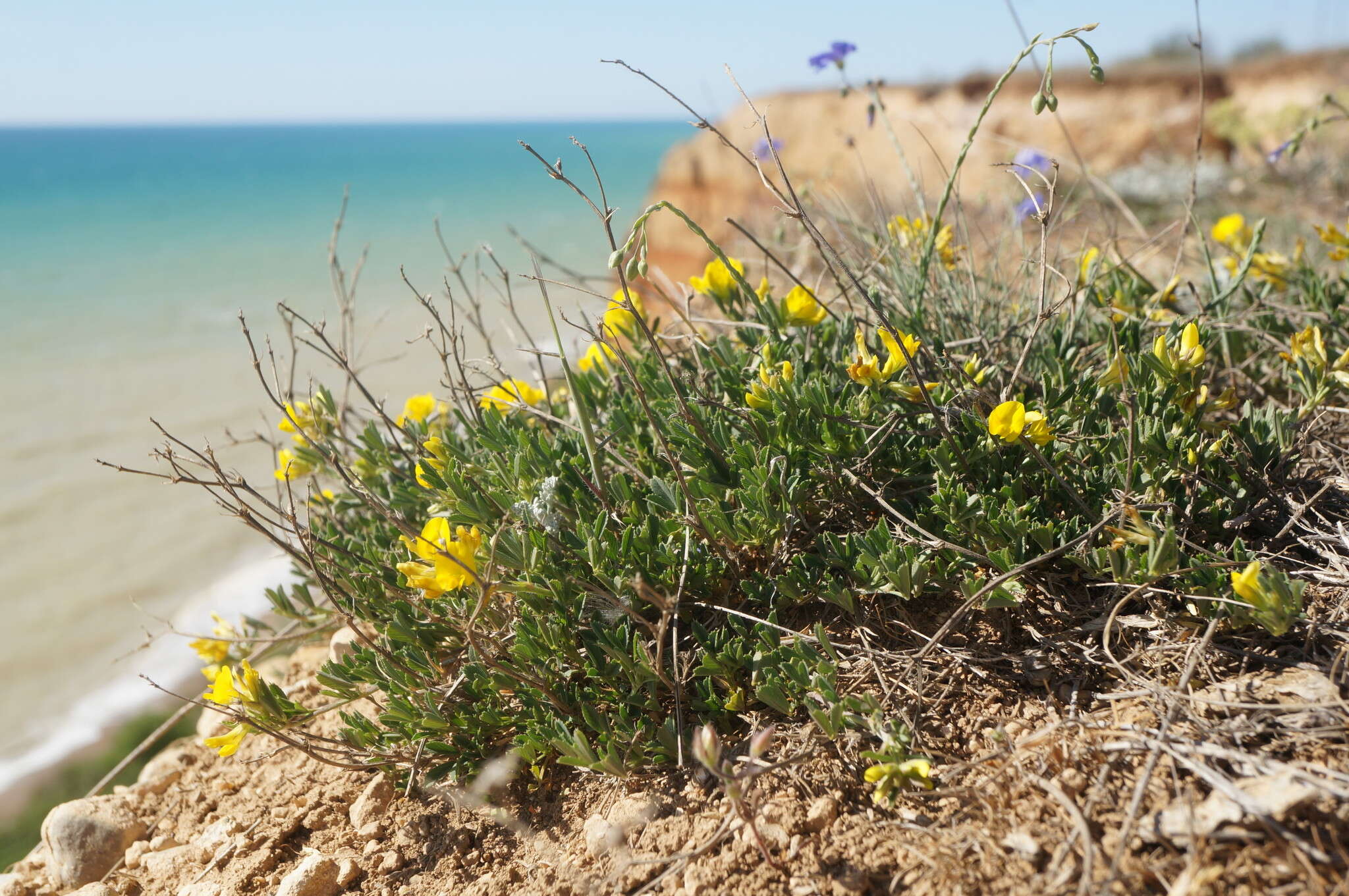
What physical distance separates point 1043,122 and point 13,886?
13.5 metres

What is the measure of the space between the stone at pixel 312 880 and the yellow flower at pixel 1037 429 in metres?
1.52

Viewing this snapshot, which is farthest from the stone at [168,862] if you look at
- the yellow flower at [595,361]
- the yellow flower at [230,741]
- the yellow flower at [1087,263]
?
the yellow flower at [1087,263]

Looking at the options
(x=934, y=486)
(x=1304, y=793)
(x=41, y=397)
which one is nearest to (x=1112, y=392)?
(x=934, y=486)

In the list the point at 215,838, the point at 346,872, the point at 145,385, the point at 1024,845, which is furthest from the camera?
the point at 145,385

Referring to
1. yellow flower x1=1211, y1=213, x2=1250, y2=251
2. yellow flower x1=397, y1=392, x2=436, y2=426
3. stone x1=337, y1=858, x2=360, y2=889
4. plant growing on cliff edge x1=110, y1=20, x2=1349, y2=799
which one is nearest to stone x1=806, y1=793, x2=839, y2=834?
plant growing on cliff edge x1=110, y1=20, x2=1349, y2=799

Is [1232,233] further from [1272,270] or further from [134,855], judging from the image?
[134,855]

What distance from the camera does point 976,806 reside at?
4.44 ft

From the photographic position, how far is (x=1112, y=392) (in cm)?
184

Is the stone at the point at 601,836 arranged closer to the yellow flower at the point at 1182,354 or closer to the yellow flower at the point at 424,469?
the yellow flower at the point at 424,469

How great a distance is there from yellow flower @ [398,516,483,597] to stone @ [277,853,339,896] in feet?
1.84

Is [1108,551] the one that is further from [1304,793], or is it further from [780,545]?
[780,545]

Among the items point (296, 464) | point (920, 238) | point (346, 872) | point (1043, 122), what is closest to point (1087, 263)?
point (920, 238)

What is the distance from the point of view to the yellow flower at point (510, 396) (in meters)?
2.03

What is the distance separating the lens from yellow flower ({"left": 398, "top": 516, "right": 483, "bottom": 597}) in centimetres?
153
